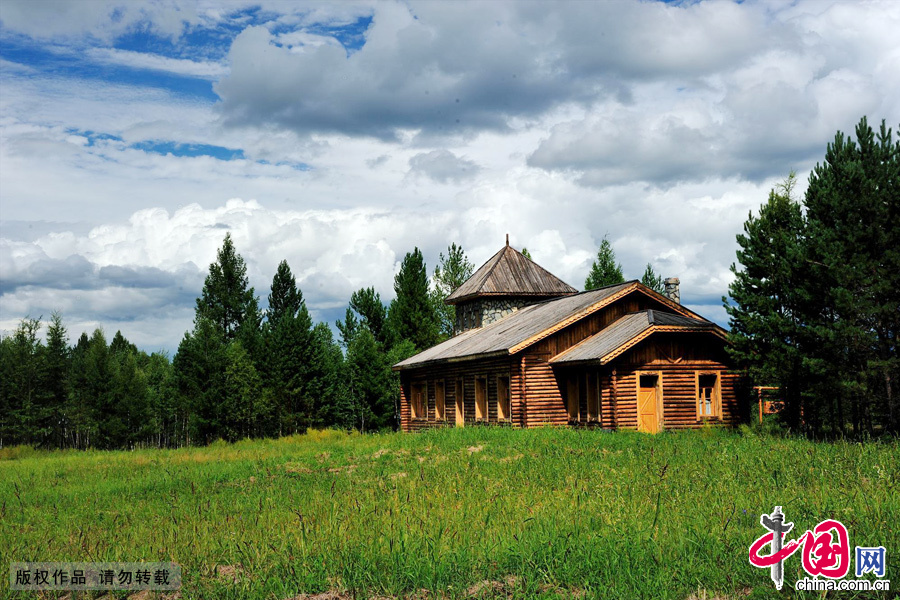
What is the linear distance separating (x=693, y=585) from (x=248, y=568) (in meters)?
4.47

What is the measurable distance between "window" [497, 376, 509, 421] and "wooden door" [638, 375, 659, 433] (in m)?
5.64

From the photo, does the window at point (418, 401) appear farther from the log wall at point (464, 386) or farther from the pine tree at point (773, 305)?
the pine tree at point (773, 305)

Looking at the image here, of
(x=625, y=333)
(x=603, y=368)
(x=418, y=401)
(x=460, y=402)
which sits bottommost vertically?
(x=418, y=401)

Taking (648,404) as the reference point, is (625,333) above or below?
above

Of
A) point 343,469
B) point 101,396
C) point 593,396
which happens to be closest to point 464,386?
point 593,396

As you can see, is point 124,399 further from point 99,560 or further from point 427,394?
point 99,560

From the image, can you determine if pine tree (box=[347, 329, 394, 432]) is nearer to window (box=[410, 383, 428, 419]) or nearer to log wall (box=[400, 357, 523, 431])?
log wall (box=[400, 357, 523, 431])

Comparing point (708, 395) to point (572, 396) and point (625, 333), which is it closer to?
point (625, 333)

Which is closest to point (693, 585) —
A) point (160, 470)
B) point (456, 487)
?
point (456, 487)

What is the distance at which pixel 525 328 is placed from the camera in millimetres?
30594

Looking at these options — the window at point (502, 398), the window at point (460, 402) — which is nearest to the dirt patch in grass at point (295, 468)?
the window at point (502, 398)

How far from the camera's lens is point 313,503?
11.7 m

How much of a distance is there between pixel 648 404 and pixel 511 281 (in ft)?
57.6

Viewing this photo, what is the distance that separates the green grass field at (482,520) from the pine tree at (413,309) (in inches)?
1630
